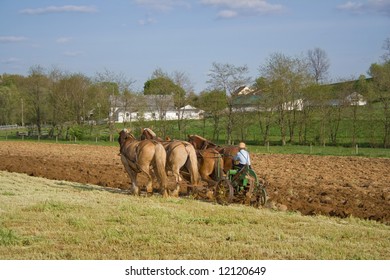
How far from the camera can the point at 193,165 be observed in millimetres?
15438

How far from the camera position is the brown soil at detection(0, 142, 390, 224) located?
13.8 metres

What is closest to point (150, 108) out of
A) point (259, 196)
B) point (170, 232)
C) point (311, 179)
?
point (311, 179)

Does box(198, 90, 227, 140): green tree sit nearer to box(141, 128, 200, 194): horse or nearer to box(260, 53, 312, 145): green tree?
box(260, 53, 312, 145): green tree

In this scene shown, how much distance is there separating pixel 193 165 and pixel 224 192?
4.76 ft

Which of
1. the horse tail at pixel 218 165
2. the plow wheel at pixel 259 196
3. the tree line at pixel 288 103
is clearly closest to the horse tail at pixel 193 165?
the horse tail at pixel 218 165

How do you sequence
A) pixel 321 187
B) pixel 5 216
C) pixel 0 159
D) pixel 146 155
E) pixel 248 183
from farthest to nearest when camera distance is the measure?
pixel 0 159 < pixel 321 187 < pixel 146 155 < pixel 248 183 < pixel 5 216

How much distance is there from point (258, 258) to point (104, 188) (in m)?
10.4

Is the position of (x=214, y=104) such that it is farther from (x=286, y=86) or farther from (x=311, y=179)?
(x=311, y=179)

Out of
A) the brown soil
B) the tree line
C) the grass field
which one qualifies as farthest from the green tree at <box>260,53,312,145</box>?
the grass field

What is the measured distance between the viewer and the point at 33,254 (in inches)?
346

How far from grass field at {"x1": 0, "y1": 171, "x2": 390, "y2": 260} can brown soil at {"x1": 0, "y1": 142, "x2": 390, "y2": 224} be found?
126 centimetres

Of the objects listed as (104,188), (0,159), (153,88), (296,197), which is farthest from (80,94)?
(296,197)

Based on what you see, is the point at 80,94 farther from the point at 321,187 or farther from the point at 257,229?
the point at 257,229

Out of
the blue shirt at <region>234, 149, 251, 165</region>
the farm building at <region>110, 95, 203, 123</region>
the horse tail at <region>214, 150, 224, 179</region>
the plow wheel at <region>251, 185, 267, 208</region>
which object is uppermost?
the farm building at <region>110, 95, 203, 123</region>
